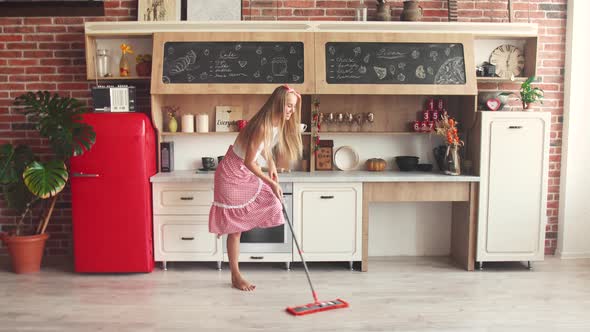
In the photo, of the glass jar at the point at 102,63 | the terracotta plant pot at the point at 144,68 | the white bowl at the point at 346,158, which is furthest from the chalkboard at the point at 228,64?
the white bowl at the point at 346,158

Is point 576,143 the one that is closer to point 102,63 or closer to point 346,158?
point 346,158

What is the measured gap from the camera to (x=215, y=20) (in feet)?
14.8

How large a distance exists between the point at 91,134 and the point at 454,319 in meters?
2.91

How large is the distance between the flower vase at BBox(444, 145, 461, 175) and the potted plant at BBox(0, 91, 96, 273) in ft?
9.35

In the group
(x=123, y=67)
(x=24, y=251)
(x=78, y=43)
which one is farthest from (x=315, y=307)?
(x=78, y=43)

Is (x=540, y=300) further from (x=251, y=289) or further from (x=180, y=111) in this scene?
(x=180, y=111)

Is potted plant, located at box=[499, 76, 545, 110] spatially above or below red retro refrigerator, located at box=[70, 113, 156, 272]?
above

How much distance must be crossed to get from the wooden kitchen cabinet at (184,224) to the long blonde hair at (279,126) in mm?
838

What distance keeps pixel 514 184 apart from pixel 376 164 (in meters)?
1.15

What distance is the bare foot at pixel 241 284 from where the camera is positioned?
3.79m

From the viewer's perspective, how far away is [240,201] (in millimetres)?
3779

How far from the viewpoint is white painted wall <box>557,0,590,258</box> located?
4633 millimetres

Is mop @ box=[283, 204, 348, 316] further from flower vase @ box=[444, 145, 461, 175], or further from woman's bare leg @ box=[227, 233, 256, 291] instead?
flower vase @ box=[444, 145, 461, 175]

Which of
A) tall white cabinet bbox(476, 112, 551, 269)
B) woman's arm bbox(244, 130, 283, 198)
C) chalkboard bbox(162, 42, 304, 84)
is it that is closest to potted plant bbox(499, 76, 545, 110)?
tall white cabinet bbox(476, 112, 551, 269)
